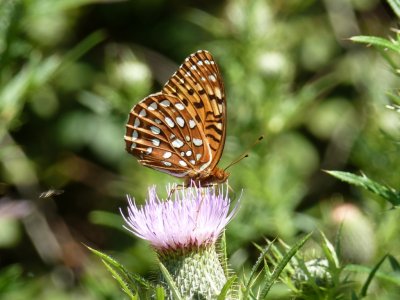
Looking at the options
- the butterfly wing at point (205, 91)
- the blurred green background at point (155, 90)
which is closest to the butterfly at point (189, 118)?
the butterfly wing at point (205, 91)

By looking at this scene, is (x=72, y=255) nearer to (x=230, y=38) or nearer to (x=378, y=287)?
(x=230, y=38)

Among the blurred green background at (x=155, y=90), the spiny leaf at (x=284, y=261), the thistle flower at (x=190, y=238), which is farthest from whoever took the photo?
the blurred green background at (x=155, y=90)

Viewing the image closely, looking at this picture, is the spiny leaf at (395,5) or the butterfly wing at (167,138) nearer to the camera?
the spiny leaf at (395,5)

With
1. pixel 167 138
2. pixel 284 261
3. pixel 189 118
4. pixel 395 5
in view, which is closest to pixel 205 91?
pixel 189 118

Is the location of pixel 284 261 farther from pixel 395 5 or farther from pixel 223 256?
pixel 395 5

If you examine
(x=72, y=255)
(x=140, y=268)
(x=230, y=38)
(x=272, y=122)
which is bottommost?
(x=72, y=255)

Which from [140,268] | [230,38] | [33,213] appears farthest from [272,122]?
[33,213]

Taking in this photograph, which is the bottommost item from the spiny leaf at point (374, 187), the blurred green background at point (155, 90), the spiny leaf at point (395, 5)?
the blurred green background at point (155, 90)

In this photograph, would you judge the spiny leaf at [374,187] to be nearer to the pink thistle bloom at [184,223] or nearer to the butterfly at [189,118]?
the pink thistle bloom at [184,223]
